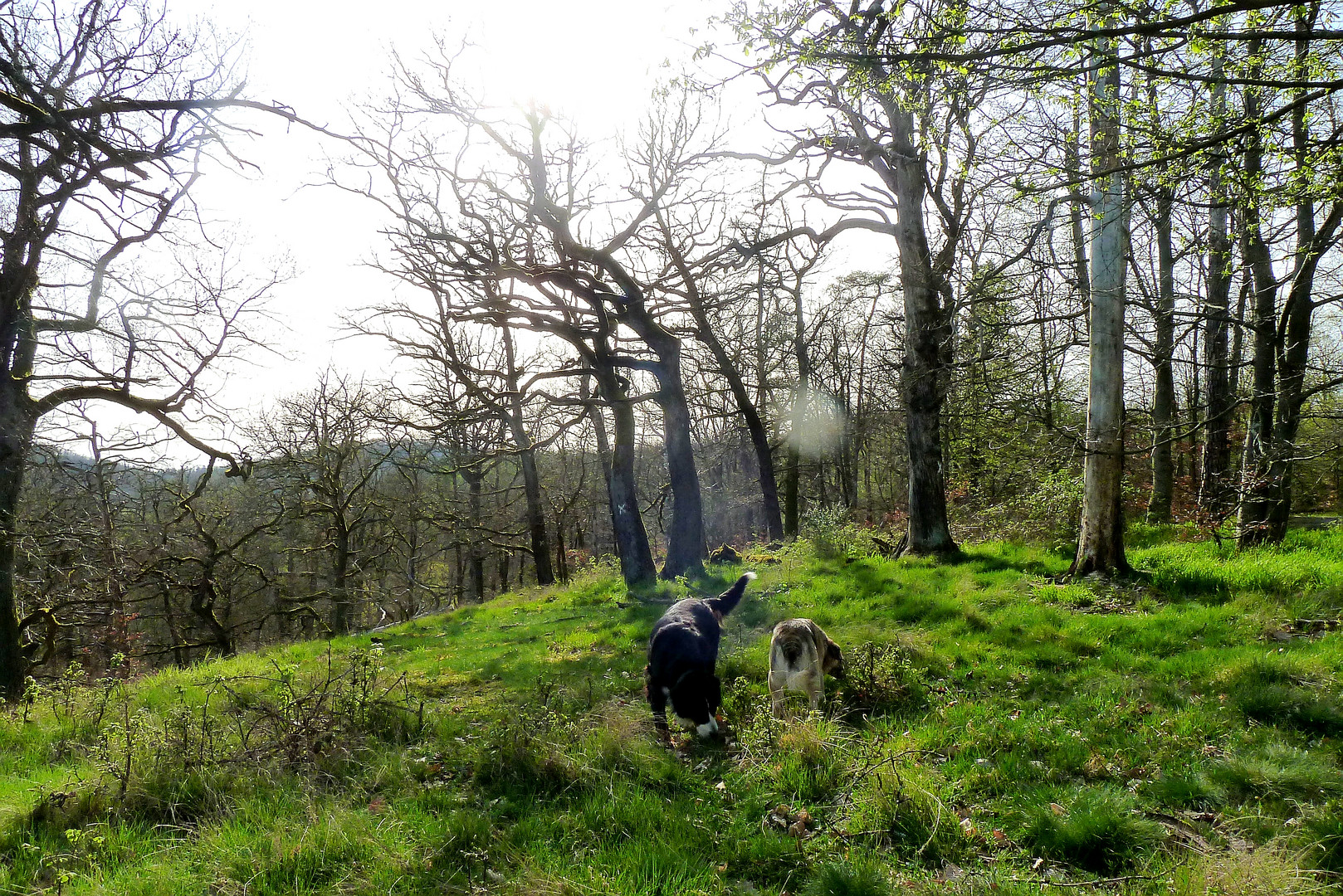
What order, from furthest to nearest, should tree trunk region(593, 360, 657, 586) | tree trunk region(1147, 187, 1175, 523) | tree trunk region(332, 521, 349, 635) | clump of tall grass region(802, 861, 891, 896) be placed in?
tree trunk region(332, 521, 349, 635) → tree trunk region(1147, 187, 1175, 523) → tree trunk region(593, 360, 657, 586) → clump of tall grass region(802, 861, 891, 896)

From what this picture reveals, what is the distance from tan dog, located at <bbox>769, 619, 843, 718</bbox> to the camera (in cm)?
559

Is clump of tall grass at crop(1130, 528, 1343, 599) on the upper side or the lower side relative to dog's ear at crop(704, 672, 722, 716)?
upper

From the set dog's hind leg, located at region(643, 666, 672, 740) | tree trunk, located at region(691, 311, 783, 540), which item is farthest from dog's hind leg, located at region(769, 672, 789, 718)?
tree trunk, located at region(691, 311, 783, 540)

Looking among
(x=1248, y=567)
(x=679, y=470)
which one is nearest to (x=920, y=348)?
(x=679, y=470)

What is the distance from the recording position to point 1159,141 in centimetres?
478

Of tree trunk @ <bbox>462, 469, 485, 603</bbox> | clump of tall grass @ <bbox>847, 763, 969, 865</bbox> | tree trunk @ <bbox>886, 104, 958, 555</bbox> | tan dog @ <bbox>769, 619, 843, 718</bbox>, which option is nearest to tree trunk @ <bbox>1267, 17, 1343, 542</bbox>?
tree trunk @ <bbox>886, 104, 958, 555</bbox>

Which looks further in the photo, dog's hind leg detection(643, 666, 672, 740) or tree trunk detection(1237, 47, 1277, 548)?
tree trunk detection(1237, 47, 1277, 548)

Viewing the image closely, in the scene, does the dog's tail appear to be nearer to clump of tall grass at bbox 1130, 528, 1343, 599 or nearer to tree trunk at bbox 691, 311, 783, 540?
clump of tall grass at bbox 1130, 528, 1343, 599

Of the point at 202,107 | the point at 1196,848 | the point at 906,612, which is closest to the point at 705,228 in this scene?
the point at 906,612

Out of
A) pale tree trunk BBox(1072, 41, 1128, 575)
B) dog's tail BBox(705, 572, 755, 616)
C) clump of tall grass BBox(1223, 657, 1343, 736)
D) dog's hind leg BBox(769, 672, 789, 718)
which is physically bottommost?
dog's hind leg BBox(769, 672, 789, 718)

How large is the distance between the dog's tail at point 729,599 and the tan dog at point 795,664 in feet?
3.70

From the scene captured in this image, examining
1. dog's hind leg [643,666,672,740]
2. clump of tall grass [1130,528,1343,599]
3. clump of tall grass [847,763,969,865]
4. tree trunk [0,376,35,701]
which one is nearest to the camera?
clump of tall grass [847,763,969,865]

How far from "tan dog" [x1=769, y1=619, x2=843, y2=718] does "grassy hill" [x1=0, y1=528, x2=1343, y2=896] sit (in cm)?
21

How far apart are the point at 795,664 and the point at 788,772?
1310 mm
